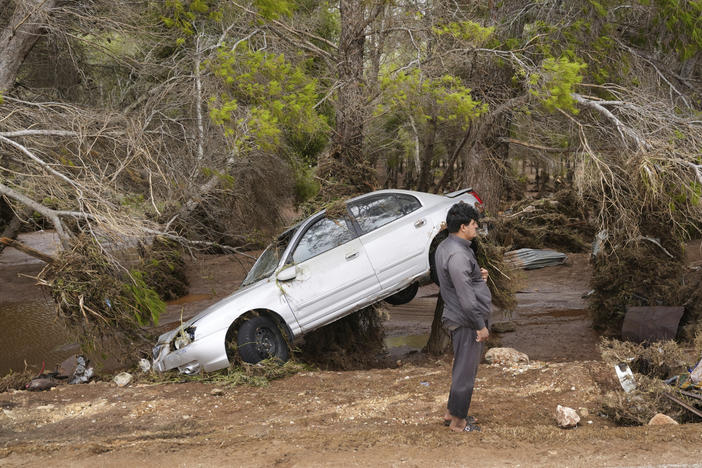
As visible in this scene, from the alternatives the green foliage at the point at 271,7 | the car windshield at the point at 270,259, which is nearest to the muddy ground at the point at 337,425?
the car windshield at the point at 270,259

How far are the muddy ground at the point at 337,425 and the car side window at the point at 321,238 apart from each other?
153 cm

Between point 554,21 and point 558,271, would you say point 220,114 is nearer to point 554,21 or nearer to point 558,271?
point 554,21

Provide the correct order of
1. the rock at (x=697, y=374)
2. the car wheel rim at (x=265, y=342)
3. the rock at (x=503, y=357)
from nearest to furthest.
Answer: the rock at (x=697, y=374)
the car wheel rim at (x=265, y=342)
the rock at (x=503, y=357)

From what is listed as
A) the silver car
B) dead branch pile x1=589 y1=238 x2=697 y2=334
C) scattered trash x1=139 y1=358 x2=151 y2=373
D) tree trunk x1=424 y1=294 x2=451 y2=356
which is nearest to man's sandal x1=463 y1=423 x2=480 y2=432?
the silver car

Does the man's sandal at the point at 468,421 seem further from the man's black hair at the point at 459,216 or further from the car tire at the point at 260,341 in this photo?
the car tire at the point at 260,341

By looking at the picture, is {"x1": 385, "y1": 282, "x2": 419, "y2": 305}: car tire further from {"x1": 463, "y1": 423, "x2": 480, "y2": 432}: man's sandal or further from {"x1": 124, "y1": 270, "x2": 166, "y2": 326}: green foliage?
{"x1": 463, "y1": 423, "x2": 480, "y2": 432}: man's sandal

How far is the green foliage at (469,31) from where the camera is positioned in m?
10.6

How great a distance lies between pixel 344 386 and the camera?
7.27m

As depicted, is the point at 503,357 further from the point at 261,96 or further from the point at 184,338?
the point at 261,96

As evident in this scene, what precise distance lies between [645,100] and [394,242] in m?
4.95

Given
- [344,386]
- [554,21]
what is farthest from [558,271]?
[344,386]

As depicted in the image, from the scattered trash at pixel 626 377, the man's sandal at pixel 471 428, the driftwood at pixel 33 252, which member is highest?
the driftwood at pixel 33 252

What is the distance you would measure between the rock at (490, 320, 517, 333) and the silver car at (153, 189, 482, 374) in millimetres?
3286

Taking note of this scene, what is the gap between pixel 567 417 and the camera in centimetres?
530
